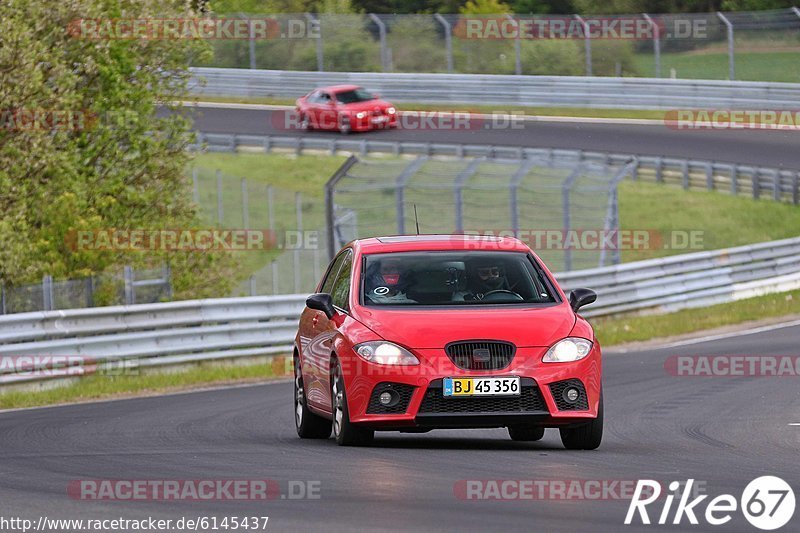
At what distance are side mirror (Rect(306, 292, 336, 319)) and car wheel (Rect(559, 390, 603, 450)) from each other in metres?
1.92

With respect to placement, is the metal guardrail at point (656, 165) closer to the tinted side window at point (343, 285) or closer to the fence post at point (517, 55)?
the fence post at point (517, 55)

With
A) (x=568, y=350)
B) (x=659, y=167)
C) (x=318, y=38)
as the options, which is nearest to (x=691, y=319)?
(x=659, y=167)

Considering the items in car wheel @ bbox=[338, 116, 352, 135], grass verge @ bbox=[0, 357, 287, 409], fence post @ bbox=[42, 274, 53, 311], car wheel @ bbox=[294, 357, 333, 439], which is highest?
car wheel @ bbox=[294, 357, 333, 439]

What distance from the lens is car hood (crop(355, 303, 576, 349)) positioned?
10.4 metres

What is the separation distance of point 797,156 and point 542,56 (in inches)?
442

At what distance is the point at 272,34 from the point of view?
51281 millimetres

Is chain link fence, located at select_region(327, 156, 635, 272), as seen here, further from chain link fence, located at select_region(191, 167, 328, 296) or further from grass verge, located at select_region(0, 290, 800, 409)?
grass verge, located at select_region(0, 290, 800, 409)

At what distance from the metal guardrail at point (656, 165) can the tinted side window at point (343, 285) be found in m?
23.7

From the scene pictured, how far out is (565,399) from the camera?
1047cm

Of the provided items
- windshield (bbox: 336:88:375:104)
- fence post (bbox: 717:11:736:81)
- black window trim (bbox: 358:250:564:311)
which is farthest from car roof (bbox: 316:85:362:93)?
black window trim (bbox: 358:250:564:311)

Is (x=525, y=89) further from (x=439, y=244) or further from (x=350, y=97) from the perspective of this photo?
(x=439, y=244)

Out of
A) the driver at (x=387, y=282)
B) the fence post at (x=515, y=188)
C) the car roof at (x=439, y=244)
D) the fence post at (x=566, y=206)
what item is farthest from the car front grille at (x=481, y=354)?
the fence post at (x=566, y=206)

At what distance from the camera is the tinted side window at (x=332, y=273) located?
12.5 meters

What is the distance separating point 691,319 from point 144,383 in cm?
1015
